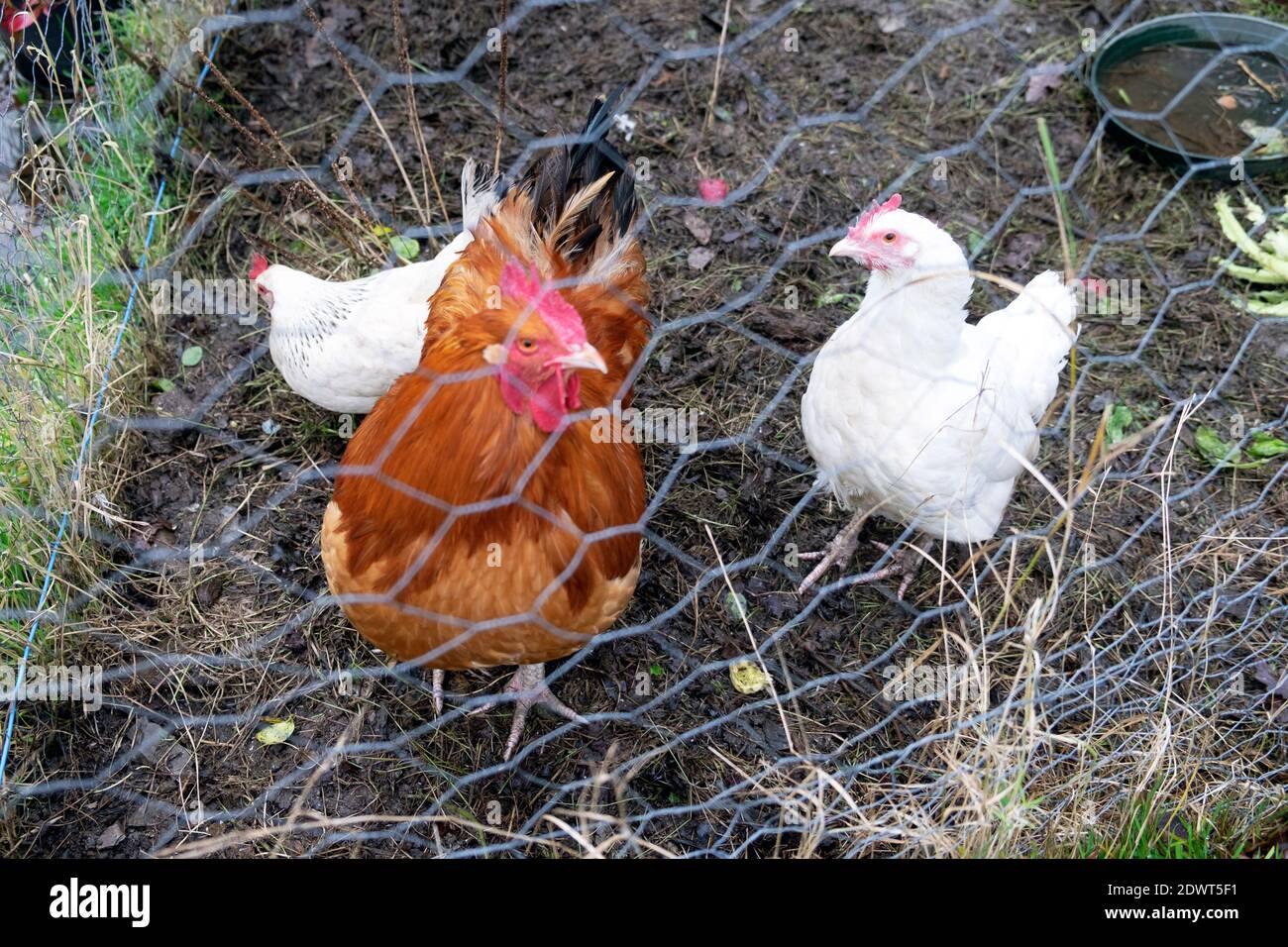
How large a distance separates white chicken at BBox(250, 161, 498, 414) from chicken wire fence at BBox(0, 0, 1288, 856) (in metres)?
0.18

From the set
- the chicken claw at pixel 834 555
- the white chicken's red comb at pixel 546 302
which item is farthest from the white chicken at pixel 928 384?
the white chicken's red comb at pixel 546 302

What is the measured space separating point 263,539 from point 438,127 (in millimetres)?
1446

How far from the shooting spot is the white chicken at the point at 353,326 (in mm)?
2240

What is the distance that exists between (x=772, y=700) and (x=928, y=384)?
0.76 meters

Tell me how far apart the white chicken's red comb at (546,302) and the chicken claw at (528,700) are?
0.89 m

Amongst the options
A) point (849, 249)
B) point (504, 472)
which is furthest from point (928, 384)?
point (504, 472)

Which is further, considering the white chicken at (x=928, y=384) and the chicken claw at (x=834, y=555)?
the chicken claw at (x=834, y=555)

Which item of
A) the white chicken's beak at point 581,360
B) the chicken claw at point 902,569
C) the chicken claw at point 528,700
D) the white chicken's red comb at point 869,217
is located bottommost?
the chicken claw at point 528,700

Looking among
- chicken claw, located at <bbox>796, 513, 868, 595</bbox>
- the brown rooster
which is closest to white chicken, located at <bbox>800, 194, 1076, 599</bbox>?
chicken claw, located at <bbox>796, 513, 868, 595</bbox>

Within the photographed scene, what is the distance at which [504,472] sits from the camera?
5.33 ft

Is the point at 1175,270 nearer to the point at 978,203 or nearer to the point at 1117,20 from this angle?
the point at 978,203

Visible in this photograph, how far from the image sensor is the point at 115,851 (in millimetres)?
1938

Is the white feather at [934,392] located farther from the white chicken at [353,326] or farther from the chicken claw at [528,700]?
the white chicken at [353,326]
